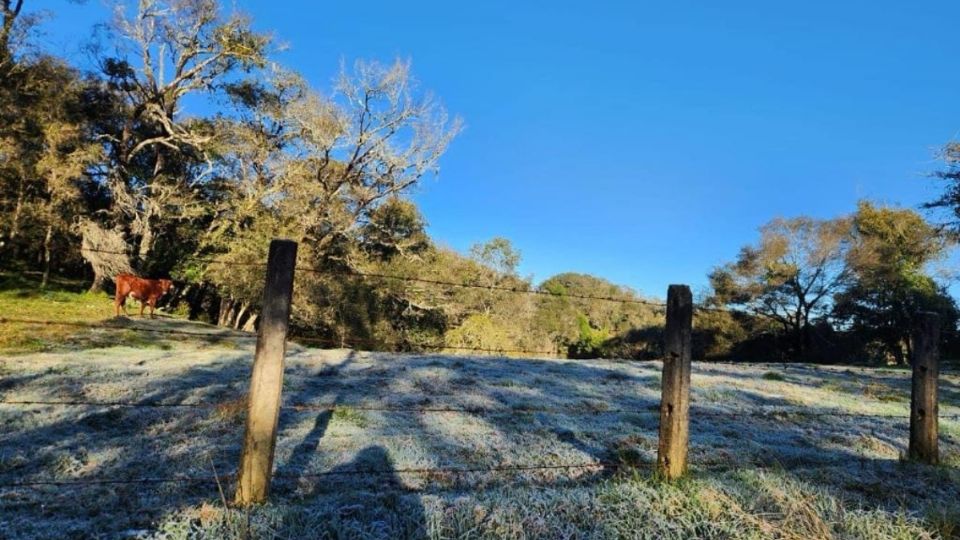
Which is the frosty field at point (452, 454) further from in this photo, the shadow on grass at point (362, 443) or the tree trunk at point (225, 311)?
the tree trunk at point (225, 311)

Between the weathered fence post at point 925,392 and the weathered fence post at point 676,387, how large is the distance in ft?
8.03

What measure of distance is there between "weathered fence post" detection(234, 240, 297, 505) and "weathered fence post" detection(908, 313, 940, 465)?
488cm

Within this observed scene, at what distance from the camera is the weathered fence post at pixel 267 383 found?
278 centimetres

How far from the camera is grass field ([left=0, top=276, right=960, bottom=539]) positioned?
265cm

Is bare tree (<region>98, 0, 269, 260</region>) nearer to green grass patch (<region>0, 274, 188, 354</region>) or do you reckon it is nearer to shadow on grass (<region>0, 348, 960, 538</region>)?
green grass patch (<region>0, 274, 188, 354</region>)

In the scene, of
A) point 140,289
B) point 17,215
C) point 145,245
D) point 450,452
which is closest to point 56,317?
point 140,289

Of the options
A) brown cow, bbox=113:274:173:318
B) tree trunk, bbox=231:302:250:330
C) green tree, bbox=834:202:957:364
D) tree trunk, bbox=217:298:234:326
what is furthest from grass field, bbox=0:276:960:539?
green tree, bbox=834:202:957:364

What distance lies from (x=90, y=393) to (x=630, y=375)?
8189 mm

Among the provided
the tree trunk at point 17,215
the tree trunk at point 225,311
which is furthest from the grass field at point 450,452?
the tree trunk at point 225,311

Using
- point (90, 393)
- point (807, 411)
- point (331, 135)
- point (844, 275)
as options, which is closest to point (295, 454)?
point (90, 393)

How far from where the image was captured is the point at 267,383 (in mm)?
2834

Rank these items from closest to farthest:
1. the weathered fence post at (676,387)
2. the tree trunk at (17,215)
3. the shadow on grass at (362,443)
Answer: the shadow on grass at (362,443)
the weathered fence post at (676,387)
the tree trunk at (17,215)

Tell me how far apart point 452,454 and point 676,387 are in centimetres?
213

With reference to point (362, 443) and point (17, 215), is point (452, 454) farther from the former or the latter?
point (17, 215)
